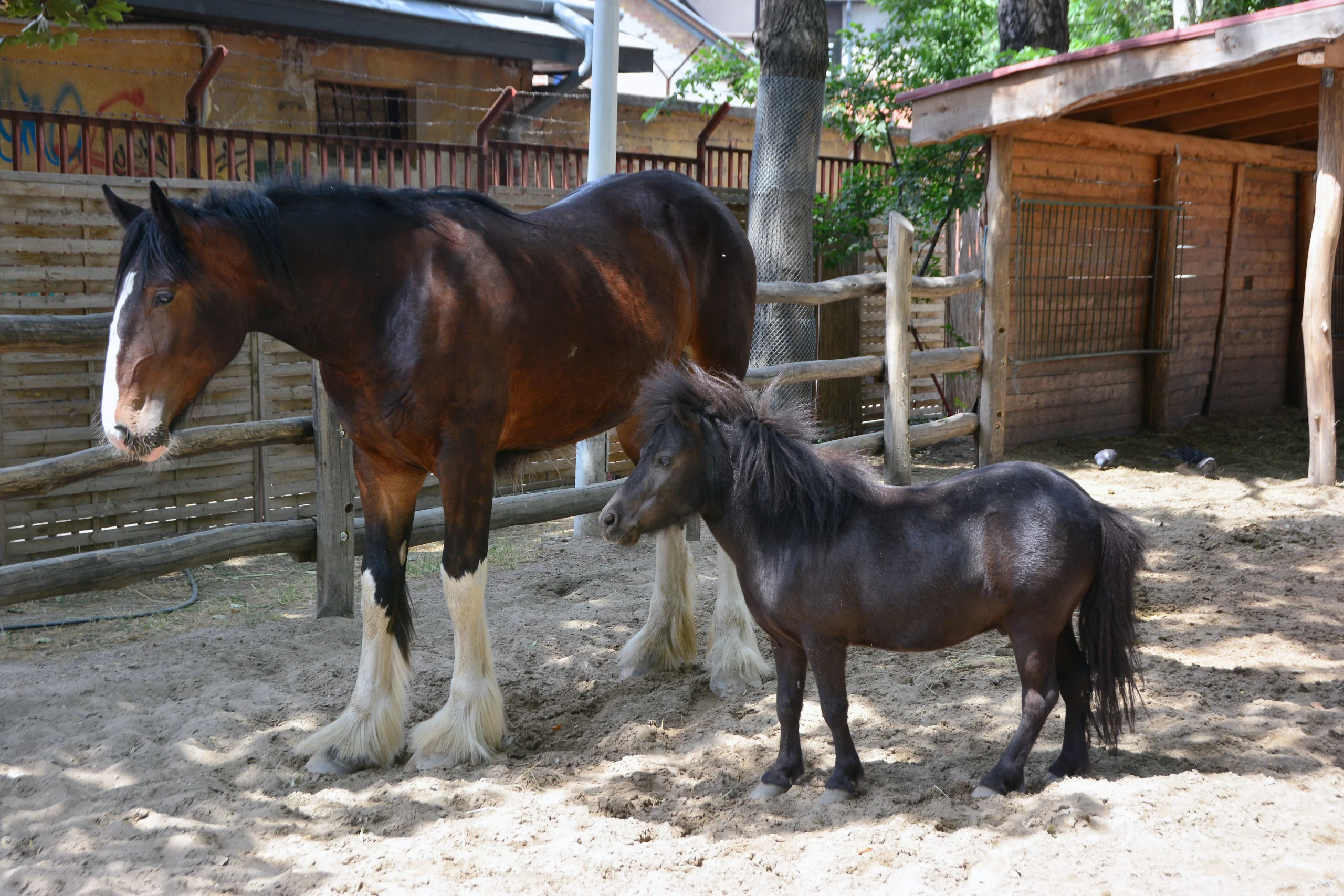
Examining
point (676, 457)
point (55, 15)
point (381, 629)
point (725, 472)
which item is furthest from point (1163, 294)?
point (55, 15)

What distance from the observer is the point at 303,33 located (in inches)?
394

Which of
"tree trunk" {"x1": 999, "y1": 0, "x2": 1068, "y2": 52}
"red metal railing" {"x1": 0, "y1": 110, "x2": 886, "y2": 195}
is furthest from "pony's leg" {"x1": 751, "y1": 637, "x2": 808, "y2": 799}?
"tree trunk" {"x1": 999, "y1": 0, "x2": 1068, "y2": 52}

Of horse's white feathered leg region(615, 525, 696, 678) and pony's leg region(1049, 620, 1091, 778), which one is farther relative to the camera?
horse's white feathered leg region(615, 525, 696, 678)

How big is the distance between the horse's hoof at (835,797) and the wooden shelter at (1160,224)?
17.5ft

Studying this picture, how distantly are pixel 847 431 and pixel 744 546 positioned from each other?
6.76 metres

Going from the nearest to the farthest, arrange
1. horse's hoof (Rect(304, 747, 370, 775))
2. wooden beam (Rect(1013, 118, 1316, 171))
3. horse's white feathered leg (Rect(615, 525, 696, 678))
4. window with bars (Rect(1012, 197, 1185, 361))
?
horse's hoof (Rect(304, 747, 370, 775)), horse's white feathered leg (Rect(615, 525, 696, 678)), wooden beam (Rect(1013, 118, 1316, 171)), window with bars (Rect(1012, 197, 1185, 361))

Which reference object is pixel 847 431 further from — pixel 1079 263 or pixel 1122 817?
pixel 1122 817

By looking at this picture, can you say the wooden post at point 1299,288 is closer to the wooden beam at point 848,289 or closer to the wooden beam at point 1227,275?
the wooden beam at point 1227,275

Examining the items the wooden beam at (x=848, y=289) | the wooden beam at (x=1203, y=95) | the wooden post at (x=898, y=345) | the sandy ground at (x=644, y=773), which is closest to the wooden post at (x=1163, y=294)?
the wooden beam at (x=1203, y=95)

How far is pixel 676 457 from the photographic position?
3088 millimetres

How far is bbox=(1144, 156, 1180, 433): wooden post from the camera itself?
10.1 metres

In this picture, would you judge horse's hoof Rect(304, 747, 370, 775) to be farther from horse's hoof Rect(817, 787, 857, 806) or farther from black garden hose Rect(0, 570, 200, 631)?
black garden hose Rect(0, 570, 200, 631)

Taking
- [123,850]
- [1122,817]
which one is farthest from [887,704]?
[123,850]

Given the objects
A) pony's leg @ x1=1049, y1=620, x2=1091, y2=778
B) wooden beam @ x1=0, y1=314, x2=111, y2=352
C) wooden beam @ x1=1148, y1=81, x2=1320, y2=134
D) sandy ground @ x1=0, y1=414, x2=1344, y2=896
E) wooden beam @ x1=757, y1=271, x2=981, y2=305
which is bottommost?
sandy ground @ x1=0, y1=414, x2=1344, y2=896
